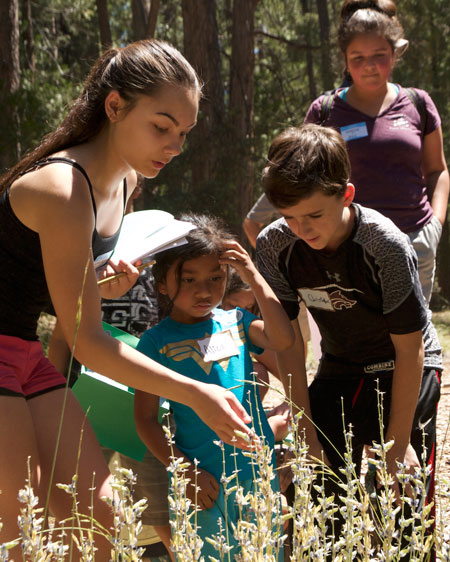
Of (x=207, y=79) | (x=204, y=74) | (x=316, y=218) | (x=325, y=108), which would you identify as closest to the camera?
(x=316, y=218)

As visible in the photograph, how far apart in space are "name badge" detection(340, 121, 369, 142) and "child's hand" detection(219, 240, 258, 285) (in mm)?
931

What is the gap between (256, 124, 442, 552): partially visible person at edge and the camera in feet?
8.14

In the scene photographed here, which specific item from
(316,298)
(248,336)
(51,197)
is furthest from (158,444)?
(51,197)

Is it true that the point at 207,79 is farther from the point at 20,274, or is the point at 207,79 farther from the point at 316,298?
the point at 20,274

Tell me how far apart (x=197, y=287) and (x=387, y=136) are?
1.16 m

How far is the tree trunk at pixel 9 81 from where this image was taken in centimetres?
808

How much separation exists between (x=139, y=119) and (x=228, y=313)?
0.95 metres

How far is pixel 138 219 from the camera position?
2.90m

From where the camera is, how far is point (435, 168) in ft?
11.6

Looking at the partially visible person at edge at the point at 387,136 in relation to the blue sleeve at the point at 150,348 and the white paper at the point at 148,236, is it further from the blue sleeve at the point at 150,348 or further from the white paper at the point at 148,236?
the blue sleeve at the point at 150,348

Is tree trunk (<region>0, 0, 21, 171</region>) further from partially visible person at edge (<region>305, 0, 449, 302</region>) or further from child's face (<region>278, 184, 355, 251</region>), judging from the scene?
child's face (<region>278, 184, 355, 251</region>)

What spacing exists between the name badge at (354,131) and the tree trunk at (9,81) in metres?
5.22

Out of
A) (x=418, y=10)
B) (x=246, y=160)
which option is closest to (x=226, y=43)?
(x=418, y=10)

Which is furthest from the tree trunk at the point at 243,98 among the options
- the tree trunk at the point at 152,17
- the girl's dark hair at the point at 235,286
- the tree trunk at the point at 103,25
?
the girl's dark hair at the point at 235,286
